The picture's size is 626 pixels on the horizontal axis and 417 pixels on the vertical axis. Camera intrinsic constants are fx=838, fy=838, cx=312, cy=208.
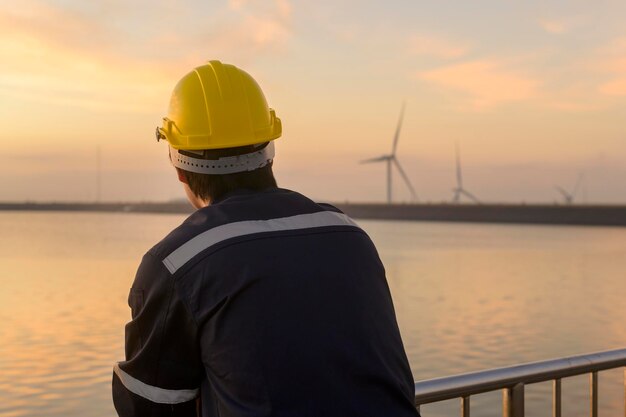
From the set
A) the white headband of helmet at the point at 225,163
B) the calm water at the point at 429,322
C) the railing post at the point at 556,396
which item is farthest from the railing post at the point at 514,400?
the calm water at the point at 429,322

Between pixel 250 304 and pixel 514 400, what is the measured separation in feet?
5.05

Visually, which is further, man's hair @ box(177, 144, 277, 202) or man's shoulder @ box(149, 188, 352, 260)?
man's hair @ box(177, 144, 277, 202)

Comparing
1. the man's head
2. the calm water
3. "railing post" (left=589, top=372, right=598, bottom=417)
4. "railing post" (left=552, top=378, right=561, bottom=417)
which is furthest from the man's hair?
the calm water

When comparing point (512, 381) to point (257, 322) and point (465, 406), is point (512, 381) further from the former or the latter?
point (257, 322)

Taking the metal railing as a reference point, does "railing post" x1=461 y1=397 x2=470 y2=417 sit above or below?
below

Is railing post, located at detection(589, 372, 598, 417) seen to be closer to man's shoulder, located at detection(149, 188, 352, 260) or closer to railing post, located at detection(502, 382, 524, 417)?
railing post, located at detection(502, 382, 524, 417)

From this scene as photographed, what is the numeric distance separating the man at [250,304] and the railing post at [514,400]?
3.52 feet

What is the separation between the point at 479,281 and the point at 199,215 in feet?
126

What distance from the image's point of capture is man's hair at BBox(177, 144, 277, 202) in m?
1.90

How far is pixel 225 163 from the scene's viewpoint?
74.4 inches

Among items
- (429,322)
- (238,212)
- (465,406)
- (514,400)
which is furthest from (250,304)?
(429,322)

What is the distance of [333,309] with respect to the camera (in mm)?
1768

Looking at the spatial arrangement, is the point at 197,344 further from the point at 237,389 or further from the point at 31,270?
the point at 31,270

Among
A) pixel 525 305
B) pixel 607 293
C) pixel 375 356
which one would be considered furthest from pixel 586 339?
pixel 375 356
